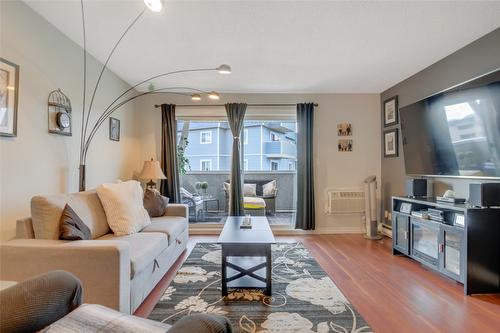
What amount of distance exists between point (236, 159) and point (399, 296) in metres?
2.90

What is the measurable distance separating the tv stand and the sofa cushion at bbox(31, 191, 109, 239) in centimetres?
331

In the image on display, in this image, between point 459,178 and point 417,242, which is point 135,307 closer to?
point 417,242

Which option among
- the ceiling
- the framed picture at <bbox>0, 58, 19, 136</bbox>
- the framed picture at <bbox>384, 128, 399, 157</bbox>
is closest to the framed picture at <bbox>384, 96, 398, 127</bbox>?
the framed picture at <bbox>384, 128, 399, 157</bbox>

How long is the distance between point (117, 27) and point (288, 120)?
2.92m

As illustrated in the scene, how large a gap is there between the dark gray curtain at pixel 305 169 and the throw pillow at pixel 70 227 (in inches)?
126

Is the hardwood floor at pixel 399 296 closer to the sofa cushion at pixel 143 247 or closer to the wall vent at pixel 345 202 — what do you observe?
the sofa cushion at pixel 143 247

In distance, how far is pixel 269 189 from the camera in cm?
519

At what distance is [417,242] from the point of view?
312 cm

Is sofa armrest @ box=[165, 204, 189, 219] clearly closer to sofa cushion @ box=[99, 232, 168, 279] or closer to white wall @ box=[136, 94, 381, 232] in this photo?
sofa cushion @ box=[99, 232, 168, 279]

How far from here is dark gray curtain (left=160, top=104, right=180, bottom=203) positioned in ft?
14.6

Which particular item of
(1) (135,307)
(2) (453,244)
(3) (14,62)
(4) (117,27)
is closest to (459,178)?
(2) (453,244)

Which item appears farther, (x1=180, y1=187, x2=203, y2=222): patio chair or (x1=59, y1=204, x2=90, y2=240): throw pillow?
(x1=180, y1=187, x2=203, y2=222): patio chair

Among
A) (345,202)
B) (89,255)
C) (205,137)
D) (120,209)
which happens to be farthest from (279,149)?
(89,255)

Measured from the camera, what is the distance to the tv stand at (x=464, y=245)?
2381 mm
